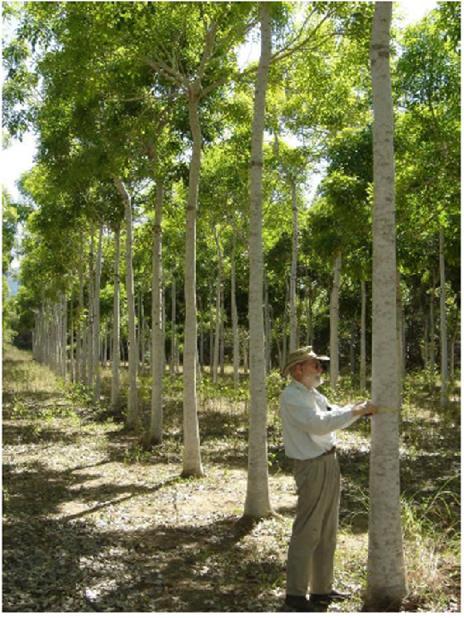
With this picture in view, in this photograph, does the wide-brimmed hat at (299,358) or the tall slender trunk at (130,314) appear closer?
the wide-brimmed hat at (299,358)

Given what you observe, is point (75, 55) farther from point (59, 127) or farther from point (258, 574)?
point (258, 574)

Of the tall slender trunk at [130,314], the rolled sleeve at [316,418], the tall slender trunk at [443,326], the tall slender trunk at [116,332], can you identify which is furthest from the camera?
the tall slender trunk at [116,332]

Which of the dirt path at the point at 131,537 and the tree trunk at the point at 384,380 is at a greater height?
the tree trunk at the point at 384,380

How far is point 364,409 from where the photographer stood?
15.9ft

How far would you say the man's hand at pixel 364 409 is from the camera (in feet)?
15.8

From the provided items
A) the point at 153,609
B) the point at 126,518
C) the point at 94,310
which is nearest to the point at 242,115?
the point at 126,518

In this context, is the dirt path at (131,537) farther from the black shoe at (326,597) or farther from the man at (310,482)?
the man at (310,482)

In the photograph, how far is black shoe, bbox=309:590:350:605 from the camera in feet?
16.9

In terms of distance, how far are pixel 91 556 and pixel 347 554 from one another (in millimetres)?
2538

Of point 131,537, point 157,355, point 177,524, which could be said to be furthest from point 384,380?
point 157,355

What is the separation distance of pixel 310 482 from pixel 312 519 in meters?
0.26

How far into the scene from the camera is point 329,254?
668 inches

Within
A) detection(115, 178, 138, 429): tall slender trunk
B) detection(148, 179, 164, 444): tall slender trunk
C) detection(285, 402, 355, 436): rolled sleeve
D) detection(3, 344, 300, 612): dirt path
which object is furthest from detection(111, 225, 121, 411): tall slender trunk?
detection(285, 402, 355, 436): rolled sleeve

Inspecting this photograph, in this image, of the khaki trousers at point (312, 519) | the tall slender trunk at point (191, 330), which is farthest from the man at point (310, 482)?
the tall slender trunk at point (191, 330)
